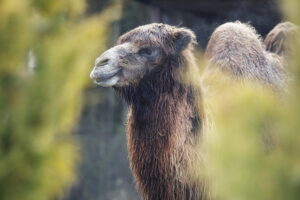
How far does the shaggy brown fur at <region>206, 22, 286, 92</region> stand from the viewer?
23.2 feet

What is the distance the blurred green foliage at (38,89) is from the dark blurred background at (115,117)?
8093mm

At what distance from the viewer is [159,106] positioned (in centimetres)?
621

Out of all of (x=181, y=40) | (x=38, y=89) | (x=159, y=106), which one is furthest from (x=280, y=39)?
(x=38, y=89)

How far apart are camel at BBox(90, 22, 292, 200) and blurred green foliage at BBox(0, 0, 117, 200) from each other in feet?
8.45

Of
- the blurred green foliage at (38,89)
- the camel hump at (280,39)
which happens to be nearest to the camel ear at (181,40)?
the camel hump at (280,39)

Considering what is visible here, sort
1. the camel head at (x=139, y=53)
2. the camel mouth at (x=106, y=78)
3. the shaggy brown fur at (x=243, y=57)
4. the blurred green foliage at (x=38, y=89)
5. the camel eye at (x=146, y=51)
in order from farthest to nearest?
the shaggy brown fur at (x=243, y=57)
the camel eye at (x=146, y=51)
the camel head at (x=139, y=53)
the camel mouth at (x=106, y=78)
the blurred green foliage at (x=38, y=89)

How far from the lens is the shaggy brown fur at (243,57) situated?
7061mm

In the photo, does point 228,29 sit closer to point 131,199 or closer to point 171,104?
point 171,104

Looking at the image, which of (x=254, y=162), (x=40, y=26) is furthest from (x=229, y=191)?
(x=40, y=26)

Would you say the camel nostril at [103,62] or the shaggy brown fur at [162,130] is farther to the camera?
the shaggy brown fur at [162,130]

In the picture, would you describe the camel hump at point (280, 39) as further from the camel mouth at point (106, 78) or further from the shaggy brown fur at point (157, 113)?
the camel mouth at point (106, 78)

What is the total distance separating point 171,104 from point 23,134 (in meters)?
3.11

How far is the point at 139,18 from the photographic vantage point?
11.9 meters

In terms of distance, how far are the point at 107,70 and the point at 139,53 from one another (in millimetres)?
468
